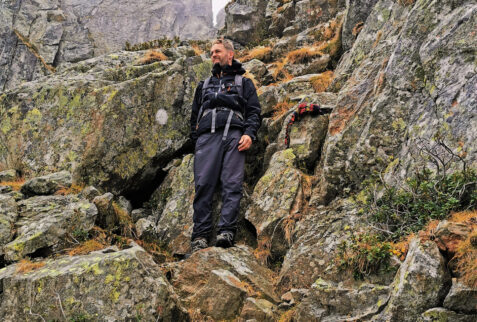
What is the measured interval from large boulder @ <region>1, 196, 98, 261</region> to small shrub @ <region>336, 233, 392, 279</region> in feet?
13.9

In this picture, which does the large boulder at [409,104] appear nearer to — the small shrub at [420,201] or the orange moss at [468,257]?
the small shrub at [420,201]

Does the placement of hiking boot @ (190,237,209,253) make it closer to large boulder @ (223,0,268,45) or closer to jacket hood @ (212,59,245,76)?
jacket hood @ (212,59,245,76)

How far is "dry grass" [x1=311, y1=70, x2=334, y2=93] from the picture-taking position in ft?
36.3

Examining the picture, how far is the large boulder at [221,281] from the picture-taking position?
18.3 feet

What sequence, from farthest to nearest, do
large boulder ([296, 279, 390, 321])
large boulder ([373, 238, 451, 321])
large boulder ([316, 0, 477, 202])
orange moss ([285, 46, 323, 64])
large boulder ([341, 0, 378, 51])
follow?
1. orange moss ([285, 46, 323, 64])
2. large boulder ([341, 0, 378, 51])
3. large boulder ([316, 0, 477, 202])
4. large boulder ([296, 279, 390, 321])
5. large boulder ([373, 238, 451, 321])

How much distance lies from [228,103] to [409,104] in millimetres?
3705

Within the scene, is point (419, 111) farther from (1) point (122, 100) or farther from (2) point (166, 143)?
(1) point (122, 100)

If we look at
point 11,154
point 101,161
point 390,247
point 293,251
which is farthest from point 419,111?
point 11,154

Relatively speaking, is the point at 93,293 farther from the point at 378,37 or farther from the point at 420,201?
the point at 378,37

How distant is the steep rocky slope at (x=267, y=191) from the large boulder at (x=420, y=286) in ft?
0.05

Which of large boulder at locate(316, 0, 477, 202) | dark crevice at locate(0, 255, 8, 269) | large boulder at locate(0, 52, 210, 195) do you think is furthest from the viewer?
large boulder at locate(0, 52, 210, 195)

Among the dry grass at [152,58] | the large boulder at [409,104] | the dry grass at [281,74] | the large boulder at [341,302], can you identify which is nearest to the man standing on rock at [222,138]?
the large boulder at [409,104]

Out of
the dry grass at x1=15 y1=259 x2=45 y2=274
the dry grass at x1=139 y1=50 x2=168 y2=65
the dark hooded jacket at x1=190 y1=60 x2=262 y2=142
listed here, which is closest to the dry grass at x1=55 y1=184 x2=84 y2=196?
the dry grass at x1=15 y1=259 x2=45 y2=274

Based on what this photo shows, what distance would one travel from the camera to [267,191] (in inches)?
314
